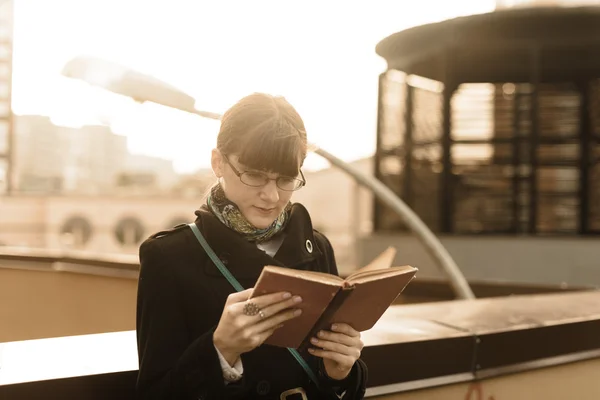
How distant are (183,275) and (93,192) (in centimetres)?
2643

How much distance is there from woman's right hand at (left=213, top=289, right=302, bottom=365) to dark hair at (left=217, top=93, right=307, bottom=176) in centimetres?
33

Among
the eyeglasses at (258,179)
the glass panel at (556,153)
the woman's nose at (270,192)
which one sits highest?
the glass panel at (556,153)

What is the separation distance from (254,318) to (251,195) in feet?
1.15

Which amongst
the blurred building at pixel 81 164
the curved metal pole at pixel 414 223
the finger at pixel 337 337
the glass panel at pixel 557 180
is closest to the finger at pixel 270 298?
the finger at pixel 337 337

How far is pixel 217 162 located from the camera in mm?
1695

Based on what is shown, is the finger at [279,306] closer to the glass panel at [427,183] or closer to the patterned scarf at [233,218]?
the patterned scarf at [233,218]

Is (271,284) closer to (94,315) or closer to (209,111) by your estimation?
(209,111)

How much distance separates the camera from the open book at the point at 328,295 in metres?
1.35

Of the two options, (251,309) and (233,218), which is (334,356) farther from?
(233,218)

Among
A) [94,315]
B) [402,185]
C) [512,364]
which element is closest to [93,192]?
[402,185]

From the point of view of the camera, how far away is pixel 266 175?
1633 mm

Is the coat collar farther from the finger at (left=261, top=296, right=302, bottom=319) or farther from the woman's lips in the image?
the finger at (left=261, top=296, right=302, bottom=319)

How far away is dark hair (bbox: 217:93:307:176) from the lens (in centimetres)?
159

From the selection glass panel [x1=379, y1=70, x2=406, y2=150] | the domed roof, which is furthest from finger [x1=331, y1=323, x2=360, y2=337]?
glass panel [x1=379, y1=70, x2=406, y2=150]
